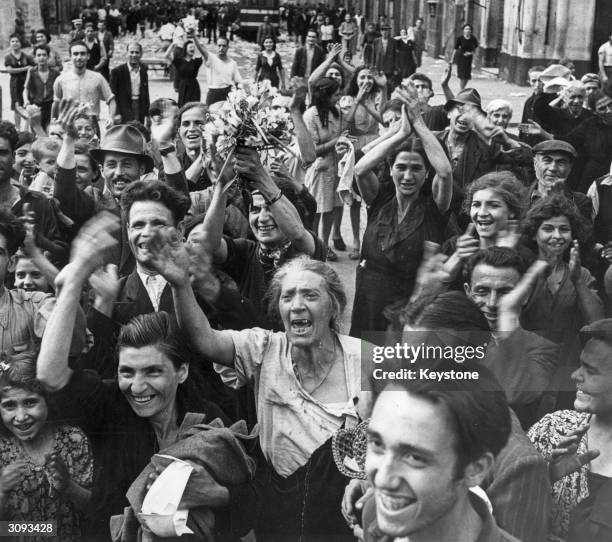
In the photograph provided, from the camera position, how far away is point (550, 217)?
4715 millimetres

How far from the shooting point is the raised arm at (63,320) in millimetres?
3389

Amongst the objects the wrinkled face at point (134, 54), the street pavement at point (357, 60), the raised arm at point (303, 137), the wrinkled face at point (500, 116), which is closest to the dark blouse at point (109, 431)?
the street pavement at point (357, 60)

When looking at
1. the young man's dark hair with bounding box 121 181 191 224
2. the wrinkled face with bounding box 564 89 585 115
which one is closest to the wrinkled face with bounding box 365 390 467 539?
the young man's dark hair with bounding box 121 181 191 224

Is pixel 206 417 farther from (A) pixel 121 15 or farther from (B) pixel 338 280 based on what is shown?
(A) pixel 121 15

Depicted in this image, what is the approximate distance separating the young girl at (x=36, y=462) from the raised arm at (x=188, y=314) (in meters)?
0.49

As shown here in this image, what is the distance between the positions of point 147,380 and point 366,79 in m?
6.40

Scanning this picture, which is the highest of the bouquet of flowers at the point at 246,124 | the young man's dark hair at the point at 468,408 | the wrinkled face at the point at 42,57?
the bouquet of flowers at the point at 246,124

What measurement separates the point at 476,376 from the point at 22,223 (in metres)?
2.12

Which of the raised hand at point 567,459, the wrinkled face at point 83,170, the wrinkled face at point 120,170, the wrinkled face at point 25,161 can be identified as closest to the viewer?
the raised hand at point 567,459

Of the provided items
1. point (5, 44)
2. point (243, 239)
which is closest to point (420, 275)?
point (243, 239)

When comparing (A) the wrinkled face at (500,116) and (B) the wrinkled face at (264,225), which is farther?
(A) the wrinkled face at (500,116)

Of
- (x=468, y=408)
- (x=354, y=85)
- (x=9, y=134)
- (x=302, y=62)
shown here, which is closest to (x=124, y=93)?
(x=354, y=85)

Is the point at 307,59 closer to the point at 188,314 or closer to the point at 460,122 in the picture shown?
the point at 460,122

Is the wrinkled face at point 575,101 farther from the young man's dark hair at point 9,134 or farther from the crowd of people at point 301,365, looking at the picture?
the young man's dark hair at point 9,134
